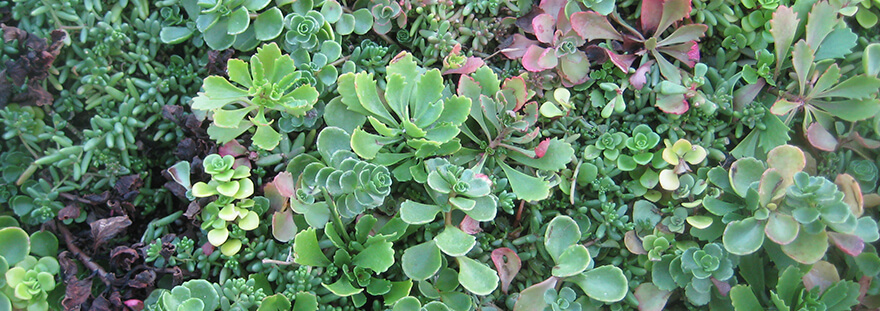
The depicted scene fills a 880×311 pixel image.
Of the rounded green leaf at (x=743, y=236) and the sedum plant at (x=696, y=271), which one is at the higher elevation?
the rounded green leaf at (x=743, y=236)

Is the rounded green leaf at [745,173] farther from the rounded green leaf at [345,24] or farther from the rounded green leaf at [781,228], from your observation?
the rounded green leaf at [345,24]

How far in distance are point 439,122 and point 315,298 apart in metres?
0.62

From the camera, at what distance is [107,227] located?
1.68 m

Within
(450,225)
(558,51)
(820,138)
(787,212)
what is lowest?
(450,225)

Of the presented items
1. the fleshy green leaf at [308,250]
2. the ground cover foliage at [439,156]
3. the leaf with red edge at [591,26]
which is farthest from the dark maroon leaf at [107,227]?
the leaf with red edge at [591,26]

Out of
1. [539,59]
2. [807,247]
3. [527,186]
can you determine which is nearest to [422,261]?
[527,186]

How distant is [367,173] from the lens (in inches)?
61.6

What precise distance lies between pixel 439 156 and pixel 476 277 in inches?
15.9

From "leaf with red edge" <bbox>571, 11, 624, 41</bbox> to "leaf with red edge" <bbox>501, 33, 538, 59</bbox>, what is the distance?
16 cm

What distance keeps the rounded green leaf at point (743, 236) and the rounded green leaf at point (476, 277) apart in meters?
0.67

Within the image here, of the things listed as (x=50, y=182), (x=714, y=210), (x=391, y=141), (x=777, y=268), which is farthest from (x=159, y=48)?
(x=777, y=268)

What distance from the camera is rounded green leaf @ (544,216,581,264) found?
169 cm

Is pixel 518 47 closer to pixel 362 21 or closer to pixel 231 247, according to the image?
pixel 362 21

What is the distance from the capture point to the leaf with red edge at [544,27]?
1.89m
